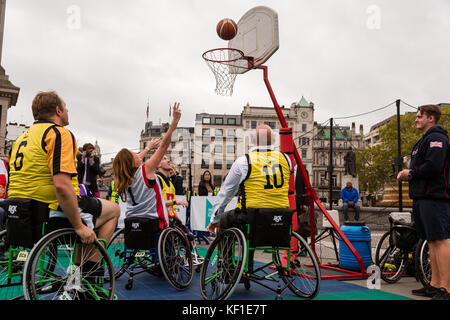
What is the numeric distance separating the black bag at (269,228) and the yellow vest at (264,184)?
17 centimetres

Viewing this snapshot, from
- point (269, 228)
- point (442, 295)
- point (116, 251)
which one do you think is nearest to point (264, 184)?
point (269, 228)

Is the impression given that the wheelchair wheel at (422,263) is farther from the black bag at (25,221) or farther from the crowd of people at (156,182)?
the black bag at (25,221)

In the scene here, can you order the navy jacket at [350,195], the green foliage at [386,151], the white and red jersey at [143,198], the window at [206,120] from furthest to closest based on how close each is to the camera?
the window at [206,120]
the green foliage at [386,151]
the navy jacket at [350,195]
the white and red jersey at [143,198]

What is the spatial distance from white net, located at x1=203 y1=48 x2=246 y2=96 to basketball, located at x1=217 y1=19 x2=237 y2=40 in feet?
0.86

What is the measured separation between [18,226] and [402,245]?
16.1 feet

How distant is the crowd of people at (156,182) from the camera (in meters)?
3.15

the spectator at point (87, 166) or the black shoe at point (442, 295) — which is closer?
the black shoe at point (442, 295)

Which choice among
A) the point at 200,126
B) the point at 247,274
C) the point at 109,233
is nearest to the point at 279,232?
the point at 247,274

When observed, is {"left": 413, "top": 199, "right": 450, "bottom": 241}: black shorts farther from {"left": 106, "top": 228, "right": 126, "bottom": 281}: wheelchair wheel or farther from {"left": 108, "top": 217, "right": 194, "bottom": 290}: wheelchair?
{"left": 106, "top": 228, "right": 126, "bottom": 281}: wheelchair wheel

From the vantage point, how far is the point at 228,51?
7.38m

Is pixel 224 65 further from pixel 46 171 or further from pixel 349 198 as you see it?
pixel 349 198

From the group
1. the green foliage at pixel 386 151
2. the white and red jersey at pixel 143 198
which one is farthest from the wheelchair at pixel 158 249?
the green foliage at pixel 386 151

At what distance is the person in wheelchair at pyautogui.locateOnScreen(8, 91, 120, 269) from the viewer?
3049 millimetres
